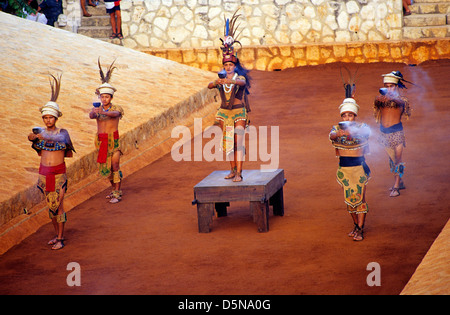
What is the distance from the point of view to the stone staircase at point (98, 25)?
17.1 metres

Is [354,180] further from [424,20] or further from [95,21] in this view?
[95,21]

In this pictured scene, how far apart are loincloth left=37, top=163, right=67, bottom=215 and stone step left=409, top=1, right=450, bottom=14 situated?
11.7 meters

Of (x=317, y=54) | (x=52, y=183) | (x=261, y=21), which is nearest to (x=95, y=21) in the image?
(x=261, y=21)

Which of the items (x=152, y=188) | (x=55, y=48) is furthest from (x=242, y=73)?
(x=55, y=48)

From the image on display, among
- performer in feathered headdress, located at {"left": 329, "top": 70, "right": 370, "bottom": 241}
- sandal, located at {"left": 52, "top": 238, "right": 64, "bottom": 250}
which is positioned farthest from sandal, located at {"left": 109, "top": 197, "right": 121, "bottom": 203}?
performer in feathered headdress, located at {"left": 329, "top": 70, "right": 370, "bottom": 241}

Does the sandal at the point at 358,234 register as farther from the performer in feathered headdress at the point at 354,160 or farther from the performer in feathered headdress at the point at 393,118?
the performer in feathered headdress at the point at 393,118

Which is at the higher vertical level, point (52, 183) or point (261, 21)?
point (261, 21)

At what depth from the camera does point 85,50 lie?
13812mm

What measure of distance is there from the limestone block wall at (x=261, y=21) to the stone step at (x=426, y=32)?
8.0 inches

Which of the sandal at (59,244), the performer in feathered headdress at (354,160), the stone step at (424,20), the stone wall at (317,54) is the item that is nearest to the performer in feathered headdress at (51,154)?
the sandal at (59,244)

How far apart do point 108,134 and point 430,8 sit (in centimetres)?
1044

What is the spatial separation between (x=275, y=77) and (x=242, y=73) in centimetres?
814

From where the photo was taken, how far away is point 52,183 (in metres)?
6.46

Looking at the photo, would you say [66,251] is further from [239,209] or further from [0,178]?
[239,209]
